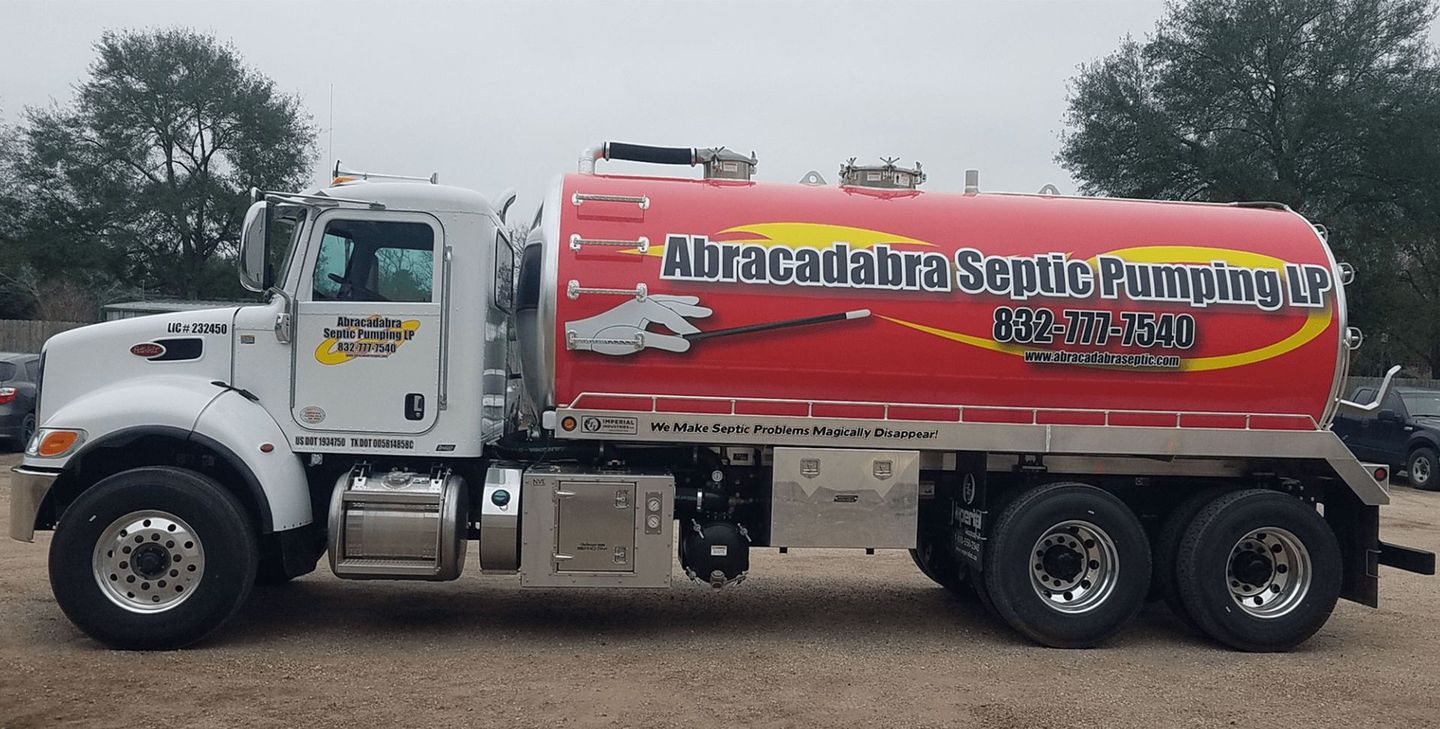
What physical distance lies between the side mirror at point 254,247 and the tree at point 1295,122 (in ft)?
92.2

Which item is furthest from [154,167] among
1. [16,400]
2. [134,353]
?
[134,353]

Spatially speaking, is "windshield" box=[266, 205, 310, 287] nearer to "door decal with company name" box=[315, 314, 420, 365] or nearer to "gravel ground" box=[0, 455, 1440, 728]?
"door decal with company name" box=[315, 314, 420, 365]

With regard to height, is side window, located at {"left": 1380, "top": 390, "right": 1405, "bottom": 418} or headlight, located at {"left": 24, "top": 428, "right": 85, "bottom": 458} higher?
side window, located at {"left": 1380, "top": 390, "right": 1405, "bottom": 418}

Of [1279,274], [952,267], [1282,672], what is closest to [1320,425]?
[1279,274]

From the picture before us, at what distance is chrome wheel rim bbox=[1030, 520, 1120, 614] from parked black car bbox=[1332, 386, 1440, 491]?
45.8 feet

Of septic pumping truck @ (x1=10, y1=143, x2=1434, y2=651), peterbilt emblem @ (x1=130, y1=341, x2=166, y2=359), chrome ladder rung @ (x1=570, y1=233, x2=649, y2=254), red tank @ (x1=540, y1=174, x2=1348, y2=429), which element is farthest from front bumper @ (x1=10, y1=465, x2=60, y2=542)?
chrome ladder rung @ (x1=570, y1=233, x2=649, y2=254)

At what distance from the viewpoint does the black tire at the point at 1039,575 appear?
8.09m

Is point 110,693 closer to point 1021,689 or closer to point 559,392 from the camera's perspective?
point 559,392

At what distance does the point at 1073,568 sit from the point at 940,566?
169 centimetres

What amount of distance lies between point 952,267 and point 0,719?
6161mm

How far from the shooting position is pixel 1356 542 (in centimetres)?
858

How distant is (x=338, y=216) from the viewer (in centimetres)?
805

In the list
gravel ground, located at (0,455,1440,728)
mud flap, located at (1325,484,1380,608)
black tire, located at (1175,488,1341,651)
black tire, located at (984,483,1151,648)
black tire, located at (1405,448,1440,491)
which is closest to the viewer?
gravel ground, located at (0,455,1440,728)

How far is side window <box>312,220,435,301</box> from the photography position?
26.3 feet
